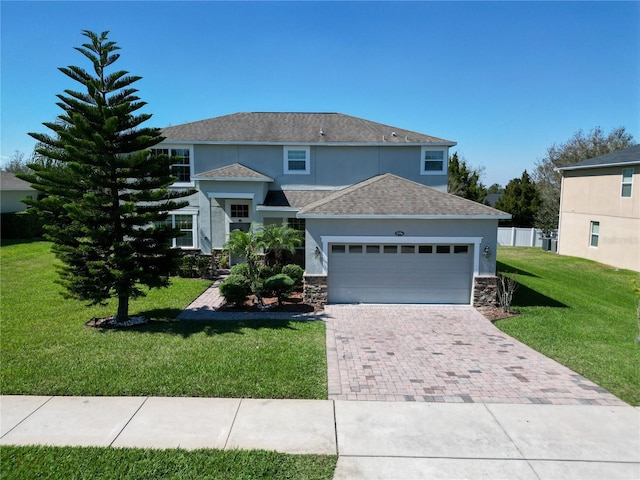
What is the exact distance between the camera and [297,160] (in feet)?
61.0

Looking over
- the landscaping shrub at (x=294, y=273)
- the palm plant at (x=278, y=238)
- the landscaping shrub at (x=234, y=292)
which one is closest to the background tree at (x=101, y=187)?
the landscaping shrub at (x=234, y=292)

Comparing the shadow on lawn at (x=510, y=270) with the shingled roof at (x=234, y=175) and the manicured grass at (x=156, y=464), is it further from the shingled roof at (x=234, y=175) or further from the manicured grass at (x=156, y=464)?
the manicured grass at (x=156, y=464)

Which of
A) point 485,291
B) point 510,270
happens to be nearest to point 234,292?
point 485,291

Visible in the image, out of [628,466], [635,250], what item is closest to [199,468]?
[628,466]

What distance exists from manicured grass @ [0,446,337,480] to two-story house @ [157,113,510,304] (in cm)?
777

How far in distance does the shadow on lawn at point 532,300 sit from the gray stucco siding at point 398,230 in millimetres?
1921

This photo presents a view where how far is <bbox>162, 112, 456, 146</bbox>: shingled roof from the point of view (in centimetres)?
1828

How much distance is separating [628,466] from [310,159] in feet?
51.1

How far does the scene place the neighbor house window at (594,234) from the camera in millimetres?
23844

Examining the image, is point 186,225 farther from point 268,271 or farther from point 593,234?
point 593,234

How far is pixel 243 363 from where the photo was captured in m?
7.85

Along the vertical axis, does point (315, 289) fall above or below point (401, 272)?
below

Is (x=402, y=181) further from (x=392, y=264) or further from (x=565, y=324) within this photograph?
(x=565, y=324)

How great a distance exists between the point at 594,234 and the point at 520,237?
824 cm
